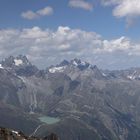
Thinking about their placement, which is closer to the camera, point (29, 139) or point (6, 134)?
point (6, 134)

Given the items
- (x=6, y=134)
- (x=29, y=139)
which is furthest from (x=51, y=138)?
Result: (x=6, y=134)

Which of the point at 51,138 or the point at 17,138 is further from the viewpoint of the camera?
the point at 51,138

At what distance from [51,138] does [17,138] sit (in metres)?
17.9

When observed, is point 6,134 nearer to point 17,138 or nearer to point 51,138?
point 17,138

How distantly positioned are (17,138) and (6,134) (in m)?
6.32

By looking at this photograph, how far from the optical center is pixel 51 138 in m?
169

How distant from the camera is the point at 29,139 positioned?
164625mm

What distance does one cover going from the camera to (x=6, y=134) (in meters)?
152

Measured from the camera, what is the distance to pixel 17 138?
15650 cm

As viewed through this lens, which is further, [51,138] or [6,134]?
[51,138]

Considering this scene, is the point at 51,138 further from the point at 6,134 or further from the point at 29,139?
the point at 6,134

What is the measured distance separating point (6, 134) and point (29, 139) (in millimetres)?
15340

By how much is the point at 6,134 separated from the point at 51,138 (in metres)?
24.0

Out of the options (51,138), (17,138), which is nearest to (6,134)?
(17,138)
